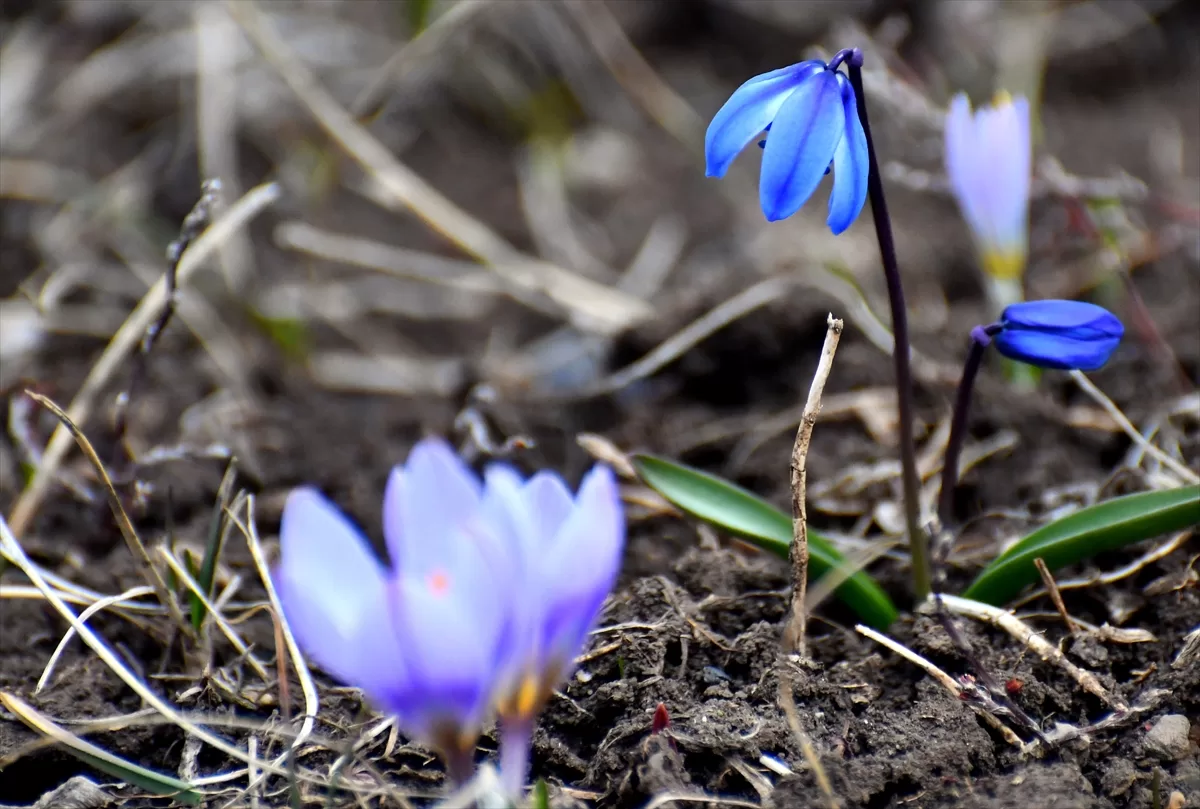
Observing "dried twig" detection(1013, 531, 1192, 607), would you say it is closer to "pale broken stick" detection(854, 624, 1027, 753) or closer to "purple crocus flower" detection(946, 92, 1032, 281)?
"pale broken stick" detection(854, 624, 1027, 753)

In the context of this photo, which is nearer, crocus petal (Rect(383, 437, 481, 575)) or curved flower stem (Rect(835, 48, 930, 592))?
crocus petal (Rect(383, 437, 481, 575))

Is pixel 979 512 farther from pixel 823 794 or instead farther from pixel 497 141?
pixel 497 141

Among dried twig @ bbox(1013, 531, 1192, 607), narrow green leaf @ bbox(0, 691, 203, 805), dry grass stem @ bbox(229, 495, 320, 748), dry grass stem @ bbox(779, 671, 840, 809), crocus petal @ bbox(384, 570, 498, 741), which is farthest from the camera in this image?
dried twig @ bbox(1013, 531, 1192, 607)

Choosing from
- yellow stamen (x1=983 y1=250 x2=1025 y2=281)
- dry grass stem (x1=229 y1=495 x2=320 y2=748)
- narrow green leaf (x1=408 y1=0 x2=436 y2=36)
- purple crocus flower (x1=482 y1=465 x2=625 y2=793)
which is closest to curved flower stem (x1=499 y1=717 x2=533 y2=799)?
purple crocus flower (x1=482 y1=465 x2=625 y2=793)

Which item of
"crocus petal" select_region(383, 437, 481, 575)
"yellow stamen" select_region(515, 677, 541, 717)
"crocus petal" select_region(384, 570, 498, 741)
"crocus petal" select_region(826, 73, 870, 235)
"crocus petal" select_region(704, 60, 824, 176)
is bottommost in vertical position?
"yellow stamen" select_region(515, 677, 541, 717)

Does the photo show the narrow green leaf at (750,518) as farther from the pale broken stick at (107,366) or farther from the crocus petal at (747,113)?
the pale broken stick at (107,366)

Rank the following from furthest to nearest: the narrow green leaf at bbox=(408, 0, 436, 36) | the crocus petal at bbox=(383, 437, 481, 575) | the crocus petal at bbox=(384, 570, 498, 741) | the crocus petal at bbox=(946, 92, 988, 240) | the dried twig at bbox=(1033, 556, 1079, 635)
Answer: the narrow green leaf at bbox=(408, 0, 436, 36) → the crocus petal at bbox=(946, 92, 988, 240) → the dried twig at bbox=(1033, 556, 1079, 635) → the crocus petal at bbox=(383, 437, 481, 575) → the crocus petal at bbox=(384, 570, 498, 741)

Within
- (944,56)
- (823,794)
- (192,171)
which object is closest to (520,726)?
(823,794)
